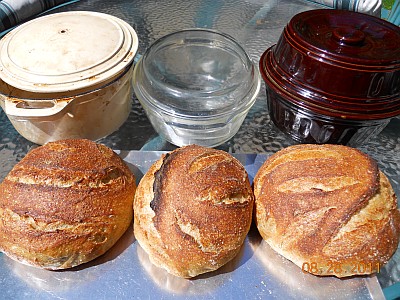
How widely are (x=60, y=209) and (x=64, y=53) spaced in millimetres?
473

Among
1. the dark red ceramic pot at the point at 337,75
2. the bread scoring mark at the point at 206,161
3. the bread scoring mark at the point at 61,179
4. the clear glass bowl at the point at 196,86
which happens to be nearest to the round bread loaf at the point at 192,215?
the bread scoring mark at the point at 206,161

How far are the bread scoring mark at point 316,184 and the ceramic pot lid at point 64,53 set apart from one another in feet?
1.92

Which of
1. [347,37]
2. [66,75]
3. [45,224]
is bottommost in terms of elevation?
[45,224]

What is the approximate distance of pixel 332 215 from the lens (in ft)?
2.56

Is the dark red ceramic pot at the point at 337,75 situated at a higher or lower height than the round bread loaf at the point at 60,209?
higher

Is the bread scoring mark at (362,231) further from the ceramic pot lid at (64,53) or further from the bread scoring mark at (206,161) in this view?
the ceramic pot lid at (64,53)

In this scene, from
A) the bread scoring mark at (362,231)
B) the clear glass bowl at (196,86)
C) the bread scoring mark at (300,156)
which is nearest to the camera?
the bread scoring mark at (362,231)

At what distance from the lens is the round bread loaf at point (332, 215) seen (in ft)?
2.55

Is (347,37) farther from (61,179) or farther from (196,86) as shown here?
(61,179)

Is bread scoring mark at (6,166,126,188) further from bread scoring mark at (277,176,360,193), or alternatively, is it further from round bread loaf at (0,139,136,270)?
bread scoring mark at (277,176,360,193)

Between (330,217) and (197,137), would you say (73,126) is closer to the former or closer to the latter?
(197,137)

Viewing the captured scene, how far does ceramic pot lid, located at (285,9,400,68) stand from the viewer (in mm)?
938

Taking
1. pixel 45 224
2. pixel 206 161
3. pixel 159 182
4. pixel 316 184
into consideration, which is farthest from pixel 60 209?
pixel 316 184

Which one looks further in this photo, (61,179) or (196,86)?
(196,86)
